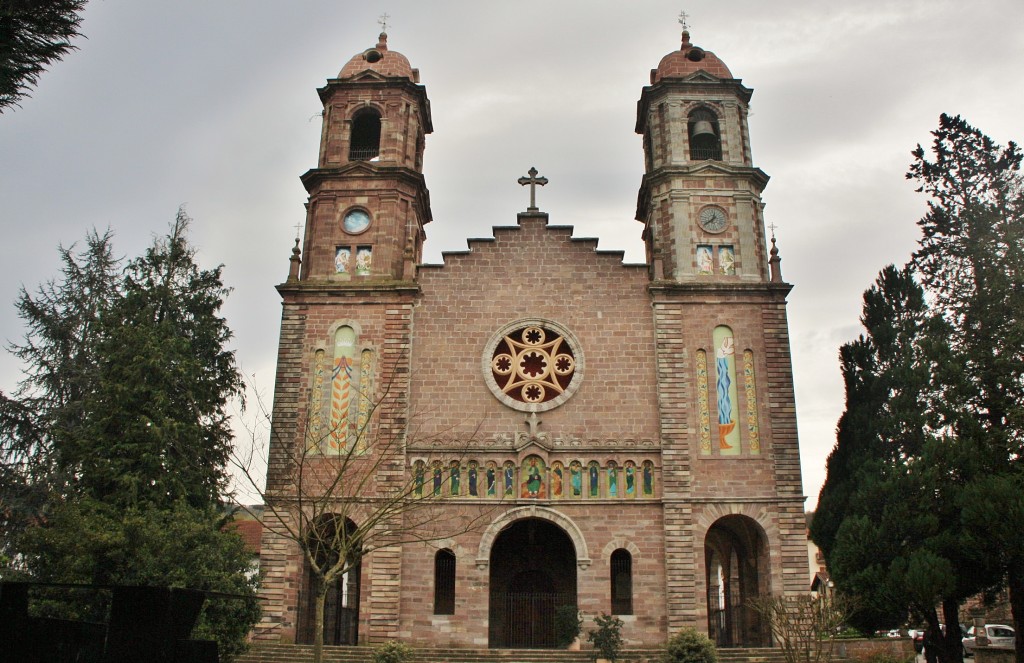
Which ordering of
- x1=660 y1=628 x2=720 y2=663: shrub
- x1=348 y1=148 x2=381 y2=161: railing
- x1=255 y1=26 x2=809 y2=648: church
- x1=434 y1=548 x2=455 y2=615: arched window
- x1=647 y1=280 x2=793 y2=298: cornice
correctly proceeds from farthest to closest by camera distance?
x1=348 y1=148 x2=381 y2=161: railing < x1=647 y1=280 x2=793 y2=298: cornice < x1=434 y1=548 x2=455 y2=615: arched window < x1=255 y1=26 x2=809 y2=648: church < x1=660 y1=628 x2=720 y2=663: shrub

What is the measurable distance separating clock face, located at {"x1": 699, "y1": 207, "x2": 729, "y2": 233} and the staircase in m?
12.1

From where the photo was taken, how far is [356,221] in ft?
86.6

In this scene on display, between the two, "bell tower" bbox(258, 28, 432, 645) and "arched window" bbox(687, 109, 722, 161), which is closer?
"bell tower" bbox(258, 28, 432, 645)

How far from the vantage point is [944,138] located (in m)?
22.5

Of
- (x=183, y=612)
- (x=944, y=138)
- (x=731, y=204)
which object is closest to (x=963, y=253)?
(x=944, y=138)

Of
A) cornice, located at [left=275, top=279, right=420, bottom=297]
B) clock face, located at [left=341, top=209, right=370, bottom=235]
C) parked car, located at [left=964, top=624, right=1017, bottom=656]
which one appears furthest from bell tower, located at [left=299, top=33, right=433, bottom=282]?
parked car, located at [left=964, top=624, right=1017, bottom=656]

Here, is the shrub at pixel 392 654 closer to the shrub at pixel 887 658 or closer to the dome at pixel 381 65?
the shrub at pixel 887 658

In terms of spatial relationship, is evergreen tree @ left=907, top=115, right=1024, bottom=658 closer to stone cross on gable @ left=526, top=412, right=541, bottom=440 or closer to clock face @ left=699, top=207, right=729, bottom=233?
clock face @ left=699, top=207, right=729, bottom=233

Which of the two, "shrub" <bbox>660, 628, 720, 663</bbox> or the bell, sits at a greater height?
the bell

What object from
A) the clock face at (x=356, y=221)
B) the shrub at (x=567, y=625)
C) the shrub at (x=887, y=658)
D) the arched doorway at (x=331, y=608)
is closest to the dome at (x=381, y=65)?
the clock face at (x=356, y=221)

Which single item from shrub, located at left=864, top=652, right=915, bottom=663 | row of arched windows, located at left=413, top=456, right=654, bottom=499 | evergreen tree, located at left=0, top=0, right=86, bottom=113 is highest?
evergreen tree, located at left=0, top=0, right=86, bottom=113

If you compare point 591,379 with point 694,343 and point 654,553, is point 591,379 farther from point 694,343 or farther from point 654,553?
point 654,553

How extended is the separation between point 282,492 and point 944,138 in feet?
65.2

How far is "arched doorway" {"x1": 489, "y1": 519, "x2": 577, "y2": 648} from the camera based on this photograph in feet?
78.7
